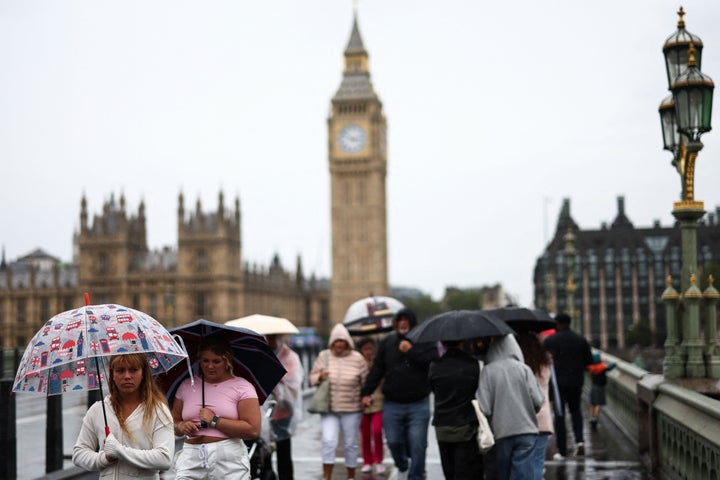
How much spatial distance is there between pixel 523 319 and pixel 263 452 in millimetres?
2622

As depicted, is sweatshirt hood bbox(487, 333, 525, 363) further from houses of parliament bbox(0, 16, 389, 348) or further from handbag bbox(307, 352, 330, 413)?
houses of parliament bbox(0, 16, 389, 348)

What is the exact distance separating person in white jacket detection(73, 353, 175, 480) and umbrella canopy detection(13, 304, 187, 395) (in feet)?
0.28

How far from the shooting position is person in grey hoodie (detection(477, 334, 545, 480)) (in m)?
7.95

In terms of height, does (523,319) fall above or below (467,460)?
above

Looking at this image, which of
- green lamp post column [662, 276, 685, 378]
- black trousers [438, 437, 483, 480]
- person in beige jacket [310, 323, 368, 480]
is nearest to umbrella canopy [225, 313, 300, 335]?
person in beige jacket [310, 323, 368, 480]

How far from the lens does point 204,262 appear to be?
90875 millimetres

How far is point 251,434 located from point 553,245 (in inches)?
4574

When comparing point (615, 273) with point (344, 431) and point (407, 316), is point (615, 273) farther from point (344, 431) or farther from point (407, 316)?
point (407, 316)

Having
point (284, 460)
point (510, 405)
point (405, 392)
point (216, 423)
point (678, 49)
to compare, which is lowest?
point (284, 460)

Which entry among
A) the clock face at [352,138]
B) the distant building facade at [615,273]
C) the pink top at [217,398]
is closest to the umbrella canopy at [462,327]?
the pink top at [217,398]

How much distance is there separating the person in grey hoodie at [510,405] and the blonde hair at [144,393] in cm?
341

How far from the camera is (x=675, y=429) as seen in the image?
9.54 m

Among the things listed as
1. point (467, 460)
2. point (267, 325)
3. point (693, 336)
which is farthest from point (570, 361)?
point (467, 460)

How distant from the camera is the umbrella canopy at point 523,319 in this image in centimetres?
976
